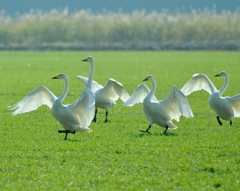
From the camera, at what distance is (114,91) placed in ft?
57.9

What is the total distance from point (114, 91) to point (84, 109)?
379cm

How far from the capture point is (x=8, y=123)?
53.9 ft

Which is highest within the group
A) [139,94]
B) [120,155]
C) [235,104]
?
[235,104]

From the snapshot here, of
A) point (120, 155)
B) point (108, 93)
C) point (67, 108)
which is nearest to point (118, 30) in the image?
point (108, 93)

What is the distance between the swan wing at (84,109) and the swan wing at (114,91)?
299 cm

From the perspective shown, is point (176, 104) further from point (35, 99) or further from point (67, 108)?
point (35, 99)

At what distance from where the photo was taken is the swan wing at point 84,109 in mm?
13323

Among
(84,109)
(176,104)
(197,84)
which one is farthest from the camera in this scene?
(197,84)

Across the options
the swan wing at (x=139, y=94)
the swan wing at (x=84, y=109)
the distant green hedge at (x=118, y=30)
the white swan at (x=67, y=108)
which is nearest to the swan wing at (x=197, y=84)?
the swan wing at (x=139, y=94)

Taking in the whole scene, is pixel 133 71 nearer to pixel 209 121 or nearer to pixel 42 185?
pixel 209 121

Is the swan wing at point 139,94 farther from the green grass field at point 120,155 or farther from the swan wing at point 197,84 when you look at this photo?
Answer: the swan wing at point 197,84

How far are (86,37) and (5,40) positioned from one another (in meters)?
10.4

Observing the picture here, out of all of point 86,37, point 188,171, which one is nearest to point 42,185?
point 188,171

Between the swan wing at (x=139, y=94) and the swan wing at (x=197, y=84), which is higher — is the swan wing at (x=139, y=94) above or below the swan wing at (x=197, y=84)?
below
